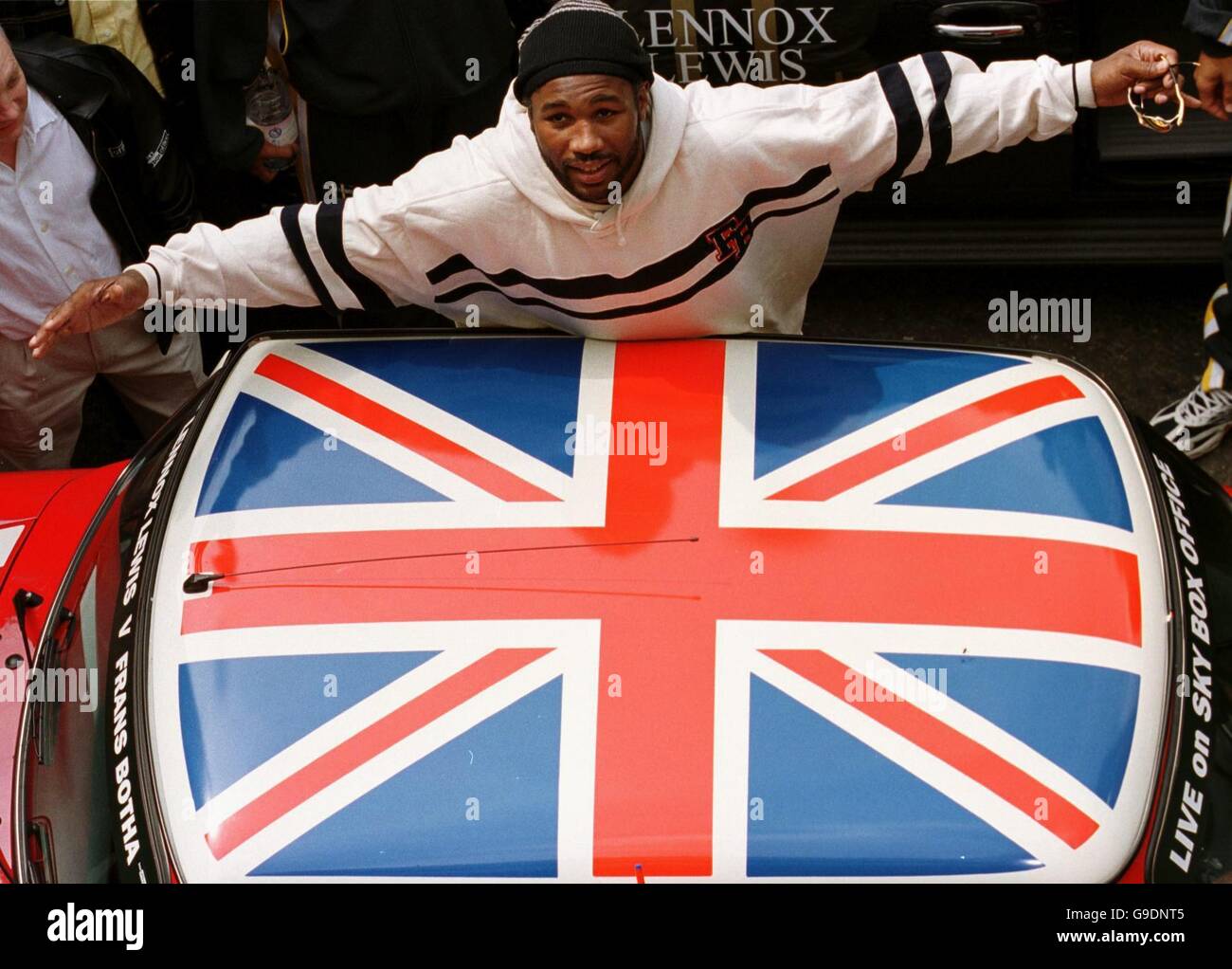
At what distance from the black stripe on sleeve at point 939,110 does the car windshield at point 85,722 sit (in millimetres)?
1655

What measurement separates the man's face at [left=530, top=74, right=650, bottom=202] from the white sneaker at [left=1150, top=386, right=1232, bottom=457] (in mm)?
2076

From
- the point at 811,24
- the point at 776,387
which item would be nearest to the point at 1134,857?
the point at 776,387

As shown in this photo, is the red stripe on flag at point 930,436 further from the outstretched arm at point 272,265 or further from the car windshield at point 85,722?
the car windshield at point 85,722

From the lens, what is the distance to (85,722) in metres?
2.69

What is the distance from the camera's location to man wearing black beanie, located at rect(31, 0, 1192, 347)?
304cm

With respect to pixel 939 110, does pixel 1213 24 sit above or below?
above

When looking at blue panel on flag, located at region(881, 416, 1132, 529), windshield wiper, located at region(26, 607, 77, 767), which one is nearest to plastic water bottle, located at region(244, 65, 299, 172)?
windshield wiper, located at region(26, 607, 77, 767)

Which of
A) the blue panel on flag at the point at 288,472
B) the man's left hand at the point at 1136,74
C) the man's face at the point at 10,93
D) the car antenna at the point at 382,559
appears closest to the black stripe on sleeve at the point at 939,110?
the man's left hand at the point at 1136,74

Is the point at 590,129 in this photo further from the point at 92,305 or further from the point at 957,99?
the point at 92,305

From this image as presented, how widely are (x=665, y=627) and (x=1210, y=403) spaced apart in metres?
2.42

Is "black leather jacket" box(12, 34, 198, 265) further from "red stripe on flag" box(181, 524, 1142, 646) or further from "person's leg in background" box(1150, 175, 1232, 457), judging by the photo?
"person's leg in background" box(1150, 175, 1232, 457)

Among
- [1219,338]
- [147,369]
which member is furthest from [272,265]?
[1219,338]

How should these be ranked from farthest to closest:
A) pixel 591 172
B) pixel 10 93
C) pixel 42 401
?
pixel 42 401, pixel 10 93, pixel 591 172
